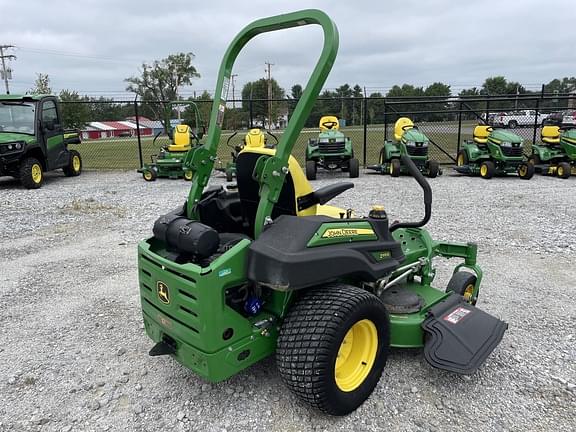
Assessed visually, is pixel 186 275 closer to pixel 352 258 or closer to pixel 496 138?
pixel 352 258

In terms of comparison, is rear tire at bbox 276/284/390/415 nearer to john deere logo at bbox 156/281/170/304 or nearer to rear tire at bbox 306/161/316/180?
john deere logo at bbox 156/281/170/304

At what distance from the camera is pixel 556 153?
11.5m

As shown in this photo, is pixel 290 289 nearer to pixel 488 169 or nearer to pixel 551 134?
pixel 488 169

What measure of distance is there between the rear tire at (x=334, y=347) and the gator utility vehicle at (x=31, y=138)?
1003cm

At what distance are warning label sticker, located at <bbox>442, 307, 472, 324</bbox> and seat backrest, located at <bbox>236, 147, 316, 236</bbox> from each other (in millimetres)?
1166

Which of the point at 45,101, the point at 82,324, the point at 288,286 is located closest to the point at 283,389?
the point at 288,286

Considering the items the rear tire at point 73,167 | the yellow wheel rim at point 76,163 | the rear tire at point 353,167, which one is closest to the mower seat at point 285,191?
the rear tire at point 353,167

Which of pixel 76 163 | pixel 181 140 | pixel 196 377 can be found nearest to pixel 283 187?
pixel 196 377

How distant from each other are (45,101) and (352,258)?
11.4 metres

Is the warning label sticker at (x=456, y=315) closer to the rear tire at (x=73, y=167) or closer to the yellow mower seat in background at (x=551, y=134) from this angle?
the yellow mower seat in background at (x=551, y=134)

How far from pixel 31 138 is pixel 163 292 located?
9.93 m

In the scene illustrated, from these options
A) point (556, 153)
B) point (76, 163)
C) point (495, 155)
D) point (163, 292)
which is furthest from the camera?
point (76, 163)

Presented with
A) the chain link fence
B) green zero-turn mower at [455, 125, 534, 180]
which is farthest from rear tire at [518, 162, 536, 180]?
the chain link fence

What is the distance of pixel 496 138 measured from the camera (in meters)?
11.3
